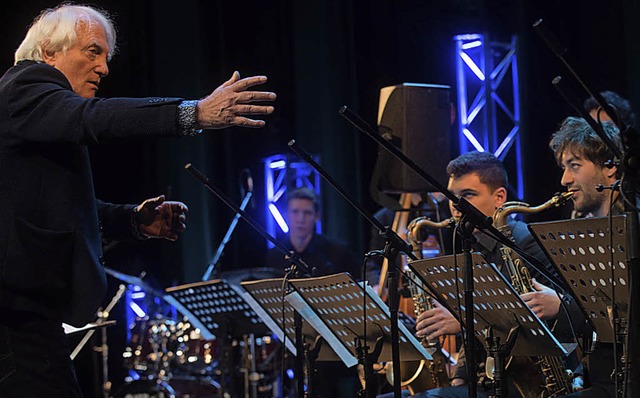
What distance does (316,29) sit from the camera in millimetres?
8359

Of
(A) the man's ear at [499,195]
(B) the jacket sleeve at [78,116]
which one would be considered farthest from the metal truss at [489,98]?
(B) the jacket sleeve at [78,116]

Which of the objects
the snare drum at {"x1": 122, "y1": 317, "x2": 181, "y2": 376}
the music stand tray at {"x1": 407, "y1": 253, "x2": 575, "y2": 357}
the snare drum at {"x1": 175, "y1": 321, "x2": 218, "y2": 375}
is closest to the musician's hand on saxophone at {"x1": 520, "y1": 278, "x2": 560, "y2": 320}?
the music stand tray at {"x1": 407, "y1": 253, "x2": 575, "y2": 357}

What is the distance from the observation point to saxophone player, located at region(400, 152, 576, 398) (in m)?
4.11

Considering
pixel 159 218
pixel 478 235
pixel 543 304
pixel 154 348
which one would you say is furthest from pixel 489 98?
pixel 159 218

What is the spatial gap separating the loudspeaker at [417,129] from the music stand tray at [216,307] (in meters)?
1.12

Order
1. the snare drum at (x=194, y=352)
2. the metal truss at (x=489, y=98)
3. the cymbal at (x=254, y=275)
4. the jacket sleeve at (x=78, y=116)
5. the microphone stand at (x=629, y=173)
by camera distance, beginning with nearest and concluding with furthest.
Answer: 1. the microphone stand at (x=629, y=173)
2. the jacket sleeve at (x=78, y=116)
3. the cymbal at (x=254, y=275)
4. the metal truss at (x=489, y=98)
5. the snare drum at (x=194, y=352)

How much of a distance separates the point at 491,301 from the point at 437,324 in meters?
0.57

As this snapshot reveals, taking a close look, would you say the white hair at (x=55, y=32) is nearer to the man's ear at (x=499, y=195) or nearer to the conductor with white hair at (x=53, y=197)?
the conductor with white hair at (x=53, y=197)

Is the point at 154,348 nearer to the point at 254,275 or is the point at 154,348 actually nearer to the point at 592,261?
the point at 254,275

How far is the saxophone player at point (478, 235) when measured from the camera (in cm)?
411

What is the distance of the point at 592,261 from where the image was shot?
10.2 feet

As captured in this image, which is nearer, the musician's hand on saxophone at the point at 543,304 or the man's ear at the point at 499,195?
the musician's hand on saxophone at the point at 543,304

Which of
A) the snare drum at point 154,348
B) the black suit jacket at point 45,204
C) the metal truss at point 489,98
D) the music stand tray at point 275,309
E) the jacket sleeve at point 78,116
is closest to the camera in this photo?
the jacket sleeve at point 78,116

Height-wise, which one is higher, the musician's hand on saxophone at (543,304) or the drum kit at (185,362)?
the musician's hand on saxophone at (543,304)
